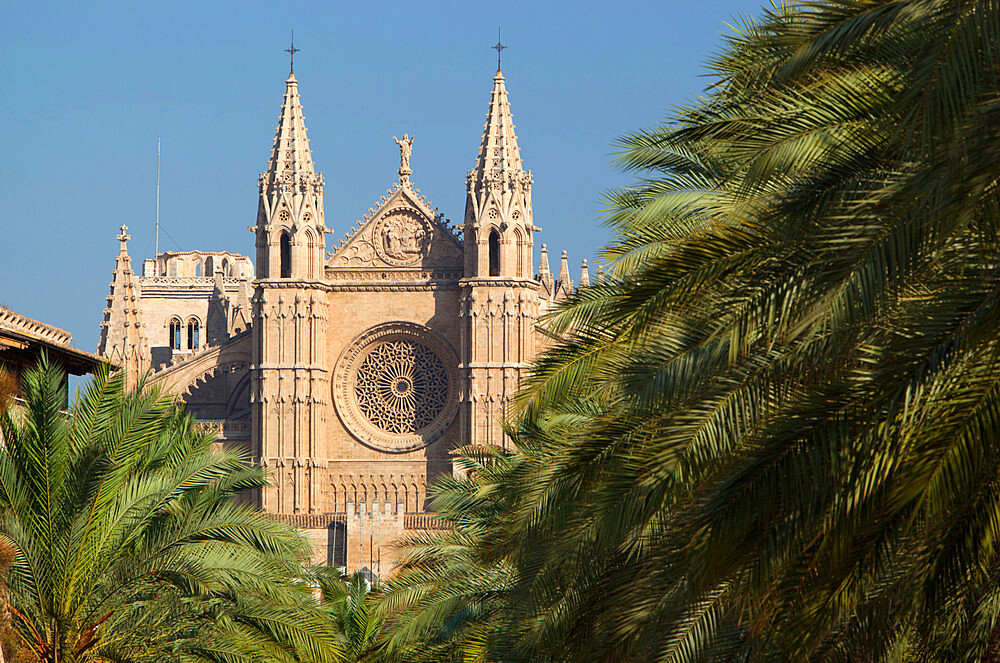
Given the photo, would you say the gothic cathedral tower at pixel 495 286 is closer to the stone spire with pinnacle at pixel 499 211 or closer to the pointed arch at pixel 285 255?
the stone spire with pinnacle at pixel 499 211

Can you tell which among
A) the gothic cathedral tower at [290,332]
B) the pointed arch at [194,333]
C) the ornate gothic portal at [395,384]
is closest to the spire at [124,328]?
the gothic cathedral tower at [290,332]

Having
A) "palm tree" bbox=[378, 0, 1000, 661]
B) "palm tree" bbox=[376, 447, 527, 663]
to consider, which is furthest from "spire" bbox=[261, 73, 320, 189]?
"palm tree" bbox=[378, 0, 1000, 661]

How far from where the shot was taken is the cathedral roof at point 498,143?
174 ft

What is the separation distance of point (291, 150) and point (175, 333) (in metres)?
31.0

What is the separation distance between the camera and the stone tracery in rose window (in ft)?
176

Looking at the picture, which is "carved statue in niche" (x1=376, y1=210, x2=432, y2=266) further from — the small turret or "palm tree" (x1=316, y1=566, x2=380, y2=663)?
"palm tree" (x1=316, y1=566, x2=380, y2=663)

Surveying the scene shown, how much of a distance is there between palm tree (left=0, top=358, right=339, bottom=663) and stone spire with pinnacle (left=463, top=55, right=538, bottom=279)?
113 ft

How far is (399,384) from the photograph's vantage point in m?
54.0

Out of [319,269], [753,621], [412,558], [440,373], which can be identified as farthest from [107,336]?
[753,621]

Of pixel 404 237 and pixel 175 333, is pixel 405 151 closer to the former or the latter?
pixel 404 237

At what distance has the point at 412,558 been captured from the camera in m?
23.0

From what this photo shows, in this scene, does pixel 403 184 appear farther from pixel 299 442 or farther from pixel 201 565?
pixel 201 565

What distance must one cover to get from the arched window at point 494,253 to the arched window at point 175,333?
3375cm

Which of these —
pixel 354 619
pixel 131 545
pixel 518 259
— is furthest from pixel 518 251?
pixel 131 545
